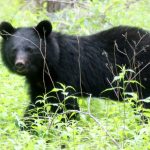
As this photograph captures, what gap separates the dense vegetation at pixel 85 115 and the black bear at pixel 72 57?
0.35 metres

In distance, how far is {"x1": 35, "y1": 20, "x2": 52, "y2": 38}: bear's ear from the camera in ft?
26.4

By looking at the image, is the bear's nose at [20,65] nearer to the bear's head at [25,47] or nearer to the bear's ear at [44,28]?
the bear's head at [25,47]

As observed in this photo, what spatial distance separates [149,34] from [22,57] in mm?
1903

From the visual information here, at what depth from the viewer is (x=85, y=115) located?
24.4ft

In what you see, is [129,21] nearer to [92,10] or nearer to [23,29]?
[92,10]

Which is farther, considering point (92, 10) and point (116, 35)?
point (92, 10)

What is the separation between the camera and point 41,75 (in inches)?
323

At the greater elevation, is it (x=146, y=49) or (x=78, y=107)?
(x=146, y=49)

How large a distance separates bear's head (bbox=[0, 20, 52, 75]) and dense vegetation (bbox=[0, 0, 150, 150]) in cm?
62

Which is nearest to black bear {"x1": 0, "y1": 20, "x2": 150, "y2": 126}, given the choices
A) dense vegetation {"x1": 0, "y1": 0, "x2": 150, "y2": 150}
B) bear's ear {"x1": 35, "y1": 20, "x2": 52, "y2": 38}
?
bear's ear {"x1": 35, "y1": 20, "x2": 52, "y2": 38}

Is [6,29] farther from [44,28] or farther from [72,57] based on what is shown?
[72,57]

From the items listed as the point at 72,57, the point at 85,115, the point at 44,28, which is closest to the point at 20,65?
the point at 44,28

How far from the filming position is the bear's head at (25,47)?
312 inches

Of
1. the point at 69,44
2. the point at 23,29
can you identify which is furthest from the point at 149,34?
the point at 23,29
